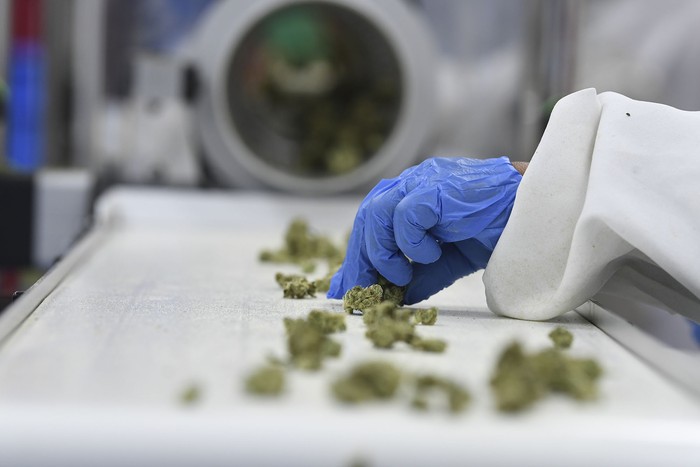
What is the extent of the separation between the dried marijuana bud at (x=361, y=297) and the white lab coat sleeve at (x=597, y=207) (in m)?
0.13

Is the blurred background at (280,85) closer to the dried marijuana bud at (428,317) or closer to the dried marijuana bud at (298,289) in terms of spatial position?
the dried marijuana bud at (298,289)

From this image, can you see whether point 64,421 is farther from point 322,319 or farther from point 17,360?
point 322,319

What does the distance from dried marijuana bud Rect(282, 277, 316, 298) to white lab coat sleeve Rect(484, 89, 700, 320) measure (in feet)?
0.83

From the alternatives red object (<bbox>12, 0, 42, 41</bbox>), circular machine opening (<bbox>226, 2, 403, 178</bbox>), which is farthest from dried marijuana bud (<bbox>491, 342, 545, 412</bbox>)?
red object (<bbox>12, 0, 42, 41</bbox>)

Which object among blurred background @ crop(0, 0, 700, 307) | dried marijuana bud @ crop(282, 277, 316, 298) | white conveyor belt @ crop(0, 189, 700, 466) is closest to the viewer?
white conveyor belt @ crop(0, 189, 700, 466)

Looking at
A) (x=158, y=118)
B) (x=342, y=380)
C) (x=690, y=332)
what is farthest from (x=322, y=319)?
(x=158, y=118)

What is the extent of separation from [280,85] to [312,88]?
0.32 ft

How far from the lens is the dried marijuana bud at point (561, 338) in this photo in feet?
2.88

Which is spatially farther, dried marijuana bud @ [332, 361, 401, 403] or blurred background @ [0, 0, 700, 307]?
blurred background @ [0, 0, 700, 307]

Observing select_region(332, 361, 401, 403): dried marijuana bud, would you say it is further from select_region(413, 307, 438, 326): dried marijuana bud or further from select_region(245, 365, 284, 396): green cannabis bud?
select_region(413, 307, 438, 326): dried marijuana bud

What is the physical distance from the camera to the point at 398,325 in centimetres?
86

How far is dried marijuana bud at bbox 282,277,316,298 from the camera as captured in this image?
44.8 inches

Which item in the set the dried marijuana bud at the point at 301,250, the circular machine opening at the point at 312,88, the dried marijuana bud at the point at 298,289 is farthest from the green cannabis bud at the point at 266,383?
the circular machine opening at the point at 312,88

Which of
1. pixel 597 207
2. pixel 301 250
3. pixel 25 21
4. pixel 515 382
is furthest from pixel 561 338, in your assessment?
pixel 25 21
